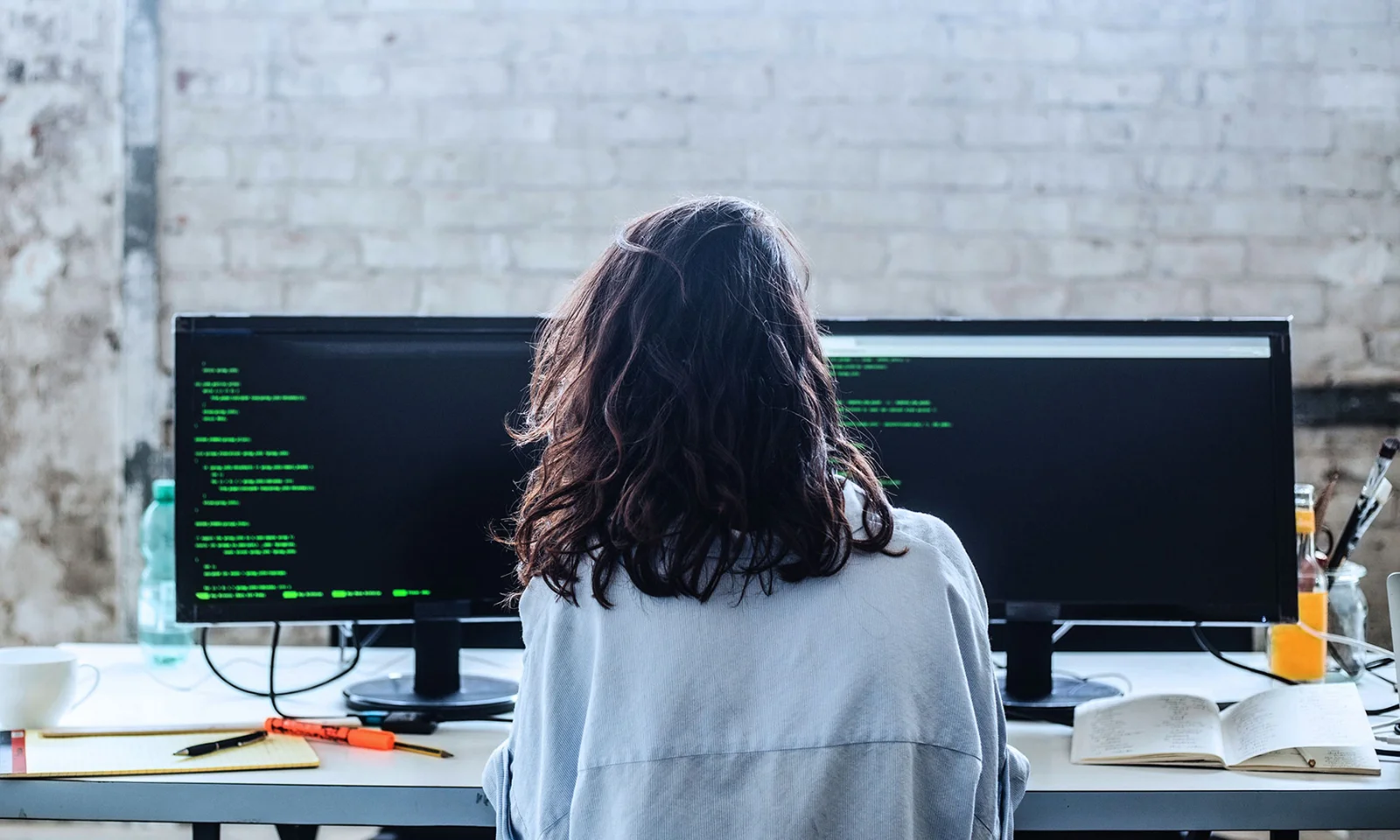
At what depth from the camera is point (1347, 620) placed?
4.95ft

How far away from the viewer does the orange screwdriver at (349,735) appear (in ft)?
3.89

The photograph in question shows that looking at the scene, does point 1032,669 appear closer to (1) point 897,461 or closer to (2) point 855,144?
(1) point 897,461

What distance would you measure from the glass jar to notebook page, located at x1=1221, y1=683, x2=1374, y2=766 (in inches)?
8.5

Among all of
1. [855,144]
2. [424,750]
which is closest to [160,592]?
[424,750]

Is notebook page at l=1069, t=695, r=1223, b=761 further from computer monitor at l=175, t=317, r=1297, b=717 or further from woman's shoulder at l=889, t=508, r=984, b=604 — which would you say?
woman's shoulder at l=889, t=508, r=984, b=604

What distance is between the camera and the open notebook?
1133 mm

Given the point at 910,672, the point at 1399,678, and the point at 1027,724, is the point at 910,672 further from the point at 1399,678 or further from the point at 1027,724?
the point at 1399,678

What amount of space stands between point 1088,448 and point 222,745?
3.27ft

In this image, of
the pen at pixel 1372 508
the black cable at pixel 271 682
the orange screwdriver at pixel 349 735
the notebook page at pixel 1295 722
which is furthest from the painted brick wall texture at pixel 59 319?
the pen at pixel 1372 508

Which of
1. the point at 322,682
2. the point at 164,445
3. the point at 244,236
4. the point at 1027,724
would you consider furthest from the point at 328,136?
the point at 1027,724

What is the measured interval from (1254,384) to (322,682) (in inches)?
46.4

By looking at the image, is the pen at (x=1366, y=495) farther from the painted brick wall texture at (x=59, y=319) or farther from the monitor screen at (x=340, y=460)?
the painted brick wall texture at (x=59, y=319)

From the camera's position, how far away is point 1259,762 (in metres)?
1.14

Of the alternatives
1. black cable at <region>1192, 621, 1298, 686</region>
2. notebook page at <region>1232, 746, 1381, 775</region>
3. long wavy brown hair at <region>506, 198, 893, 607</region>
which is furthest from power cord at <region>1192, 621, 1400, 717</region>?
long wavy brown hair at <region>506, 198, 893, 607</region>
